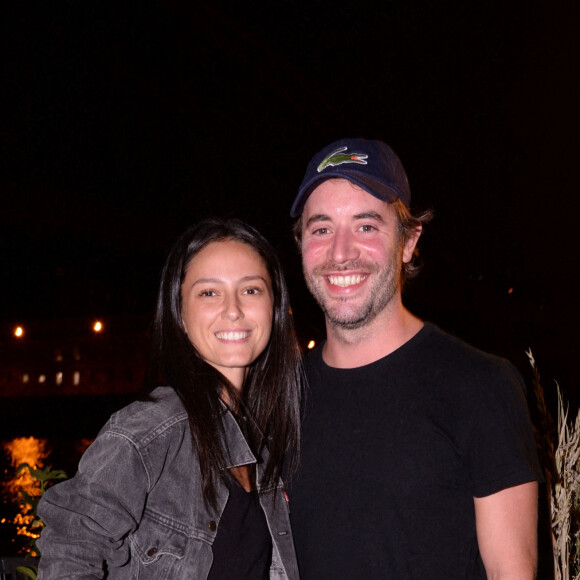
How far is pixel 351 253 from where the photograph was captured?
2373 millimetres

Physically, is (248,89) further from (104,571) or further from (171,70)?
(104,571)

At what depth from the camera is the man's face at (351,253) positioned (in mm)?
2369

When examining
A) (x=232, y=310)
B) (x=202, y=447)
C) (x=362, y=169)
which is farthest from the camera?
(x=362, y=169)

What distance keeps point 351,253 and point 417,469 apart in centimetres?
82

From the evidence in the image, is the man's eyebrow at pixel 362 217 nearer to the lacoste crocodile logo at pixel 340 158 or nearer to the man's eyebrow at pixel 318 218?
the man's eyebrow at pixel 318 218

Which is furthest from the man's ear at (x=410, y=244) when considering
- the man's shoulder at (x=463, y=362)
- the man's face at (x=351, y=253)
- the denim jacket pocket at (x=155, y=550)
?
the denim jacket pocket at (x=155, y=550)

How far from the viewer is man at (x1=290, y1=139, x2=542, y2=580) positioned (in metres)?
1.95

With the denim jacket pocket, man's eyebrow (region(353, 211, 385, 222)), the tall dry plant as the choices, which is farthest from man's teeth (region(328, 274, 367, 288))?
the tall dry plant

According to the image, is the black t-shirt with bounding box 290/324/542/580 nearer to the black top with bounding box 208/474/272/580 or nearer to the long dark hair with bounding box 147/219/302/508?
the black top with bounding box 208/474/272/580

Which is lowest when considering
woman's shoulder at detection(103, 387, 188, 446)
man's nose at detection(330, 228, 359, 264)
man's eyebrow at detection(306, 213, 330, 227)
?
woman's shoulder at detection(103, 387, 188, 446)

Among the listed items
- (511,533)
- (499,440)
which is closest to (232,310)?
(499,440)

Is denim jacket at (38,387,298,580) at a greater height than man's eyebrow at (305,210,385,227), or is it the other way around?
man's eyebrow at (305,210,385,227)

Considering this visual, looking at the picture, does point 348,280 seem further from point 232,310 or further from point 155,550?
point 155,550

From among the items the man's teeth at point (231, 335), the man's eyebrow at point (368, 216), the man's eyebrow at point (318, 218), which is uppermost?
the man's eyebrow at point (318, 218)
